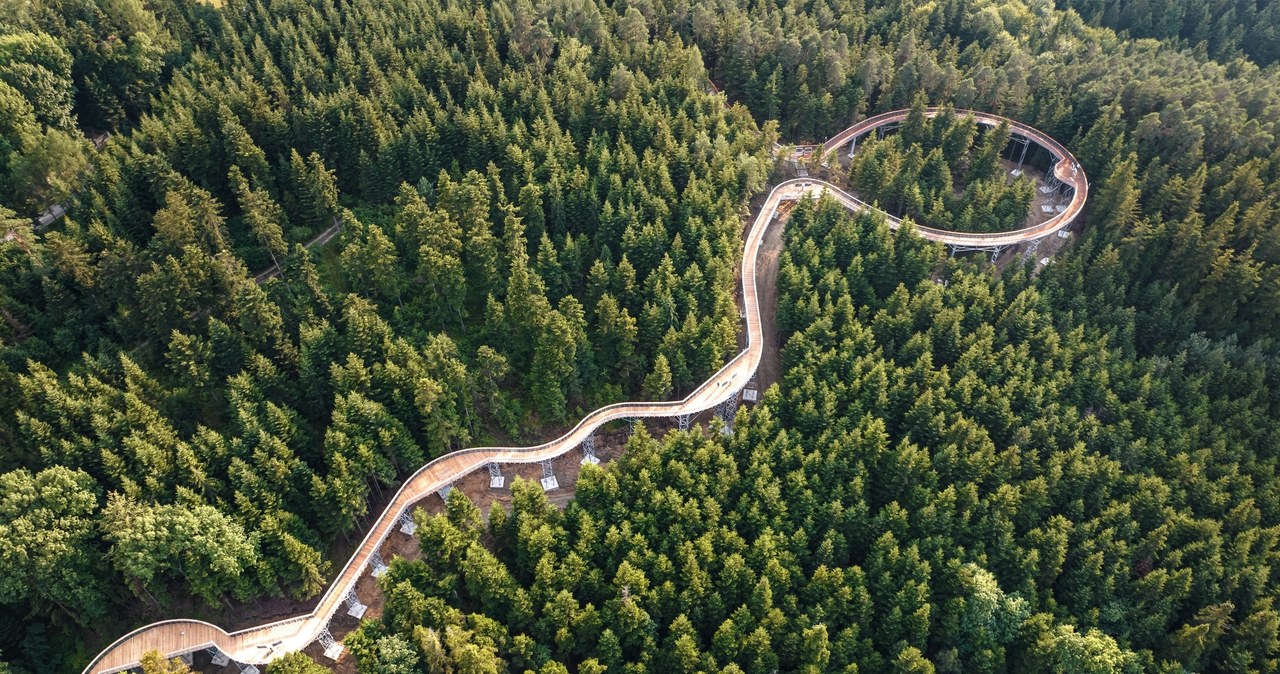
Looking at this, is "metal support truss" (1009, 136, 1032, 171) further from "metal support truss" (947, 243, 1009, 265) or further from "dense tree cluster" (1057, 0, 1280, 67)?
"dense tree cluster" (1057, 0, 1280, 67)

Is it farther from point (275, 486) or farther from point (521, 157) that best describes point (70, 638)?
point (521, 157)

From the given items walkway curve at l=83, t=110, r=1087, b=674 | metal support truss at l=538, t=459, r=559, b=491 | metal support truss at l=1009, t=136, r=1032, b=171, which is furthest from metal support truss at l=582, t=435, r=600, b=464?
metal support truss at l=1009, t=136, r=1032, b=171

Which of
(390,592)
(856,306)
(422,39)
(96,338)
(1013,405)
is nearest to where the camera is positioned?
(390,592)

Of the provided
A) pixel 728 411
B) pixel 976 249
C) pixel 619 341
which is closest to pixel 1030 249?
pixel 976 249

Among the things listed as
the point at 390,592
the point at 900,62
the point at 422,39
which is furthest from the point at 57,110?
the point at 900,62

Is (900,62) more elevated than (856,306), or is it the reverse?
(900,62)

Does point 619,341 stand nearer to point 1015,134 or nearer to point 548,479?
point 548,479
